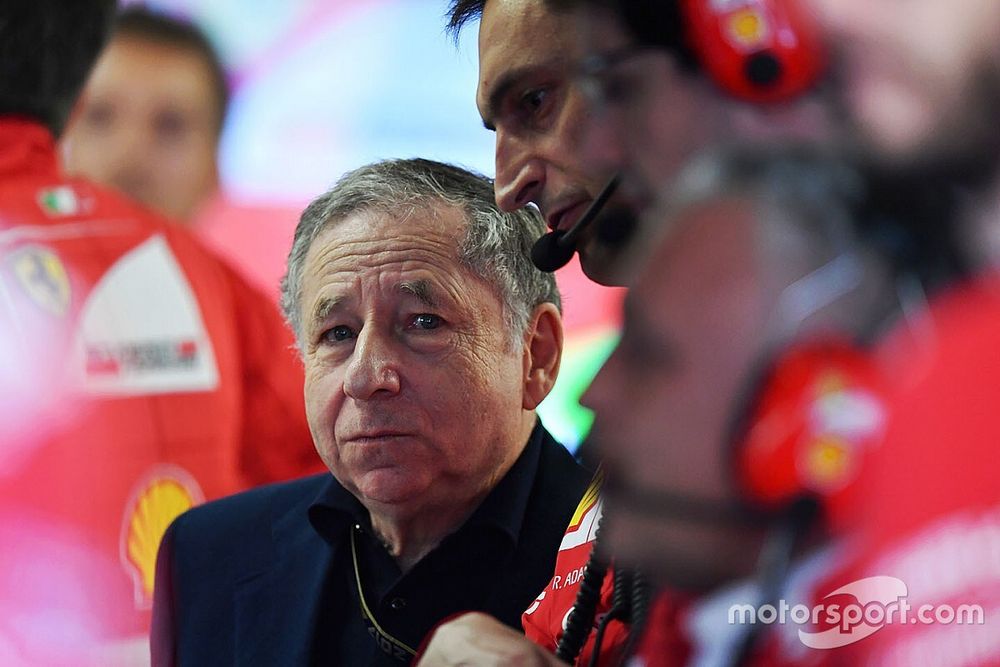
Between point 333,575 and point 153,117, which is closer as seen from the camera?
point 333,575

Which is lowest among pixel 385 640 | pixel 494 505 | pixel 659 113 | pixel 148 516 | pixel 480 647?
pixel 148 516

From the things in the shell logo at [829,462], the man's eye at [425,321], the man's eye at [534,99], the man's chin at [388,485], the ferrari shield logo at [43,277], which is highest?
the man's eye at [534,99]

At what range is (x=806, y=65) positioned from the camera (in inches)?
→ 28.7

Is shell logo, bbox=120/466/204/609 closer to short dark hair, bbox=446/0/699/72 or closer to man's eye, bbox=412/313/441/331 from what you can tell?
man's eye, bbox=412/313/441/331

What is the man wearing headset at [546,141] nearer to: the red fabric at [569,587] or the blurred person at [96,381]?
the red fabric at [569,587]

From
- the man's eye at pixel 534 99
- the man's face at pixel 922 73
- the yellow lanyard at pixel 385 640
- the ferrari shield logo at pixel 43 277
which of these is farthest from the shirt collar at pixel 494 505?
the man's face at pixel 922 73

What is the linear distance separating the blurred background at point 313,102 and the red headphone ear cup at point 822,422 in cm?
122

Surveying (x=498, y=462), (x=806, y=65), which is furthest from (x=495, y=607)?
(x=806, y=65)

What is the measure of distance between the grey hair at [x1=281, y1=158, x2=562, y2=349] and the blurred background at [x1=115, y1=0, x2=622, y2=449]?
1.27 ft

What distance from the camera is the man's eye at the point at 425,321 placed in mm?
1386

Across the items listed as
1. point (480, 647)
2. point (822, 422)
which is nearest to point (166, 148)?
point (480, 647)

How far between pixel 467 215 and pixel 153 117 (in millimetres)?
851

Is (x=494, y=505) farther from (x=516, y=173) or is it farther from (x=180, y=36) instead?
(x=180, y=36)

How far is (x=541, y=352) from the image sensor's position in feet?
4.98
